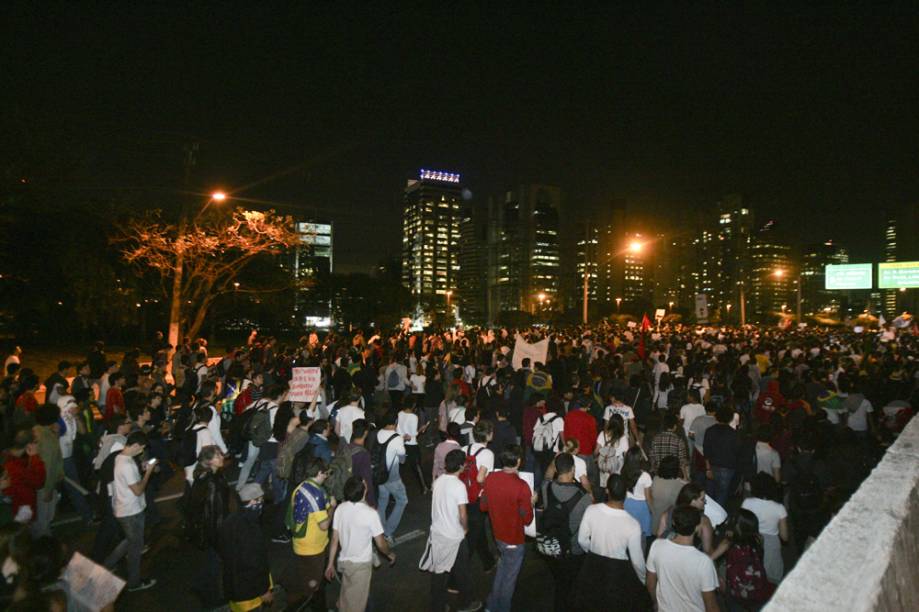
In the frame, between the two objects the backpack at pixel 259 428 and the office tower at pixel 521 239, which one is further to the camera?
the office tower at pixel 521 239

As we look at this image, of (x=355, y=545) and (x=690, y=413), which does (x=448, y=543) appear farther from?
(x=690, y=413)

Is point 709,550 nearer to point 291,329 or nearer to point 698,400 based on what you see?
point 698,400

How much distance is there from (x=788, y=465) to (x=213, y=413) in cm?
736

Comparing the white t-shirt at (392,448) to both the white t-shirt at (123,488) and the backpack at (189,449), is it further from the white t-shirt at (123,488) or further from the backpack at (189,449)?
the white t-shirt at (123,488)

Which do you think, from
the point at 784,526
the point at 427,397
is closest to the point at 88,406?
the point at 427,397

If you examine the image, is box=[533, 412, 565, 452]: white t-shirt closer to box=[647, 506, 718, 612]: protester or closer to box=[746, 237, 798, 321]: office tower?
box=[647, 506, 718, 612]: protester

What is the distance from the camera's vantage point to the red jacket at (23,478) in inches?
196

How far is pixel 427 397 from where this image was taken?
1068 centimetres

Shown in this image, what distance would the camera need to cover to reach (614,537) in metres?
3.73

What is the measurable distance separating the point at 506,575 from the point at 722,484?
3483 mm

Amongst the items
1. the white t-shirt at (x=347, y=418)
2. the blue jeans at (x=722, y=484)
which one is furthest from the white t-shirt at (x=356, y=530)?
the blue jeans at (x=722, y=484)

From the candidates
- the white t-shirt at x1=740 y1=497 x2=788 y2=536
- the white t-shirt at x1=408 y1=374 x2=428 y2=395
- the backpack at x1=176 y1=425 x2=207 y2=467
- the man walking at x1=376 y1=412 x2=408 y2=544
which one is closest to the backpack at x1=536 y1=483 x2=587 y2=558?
the white t-shirt at x1=740 y1=497 x2=788 y2=536

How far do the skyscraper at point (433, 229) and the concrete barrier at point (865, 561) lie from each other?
18070 cm

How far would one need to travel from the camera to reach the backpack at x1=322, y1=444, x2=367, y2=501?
17.2 ft
